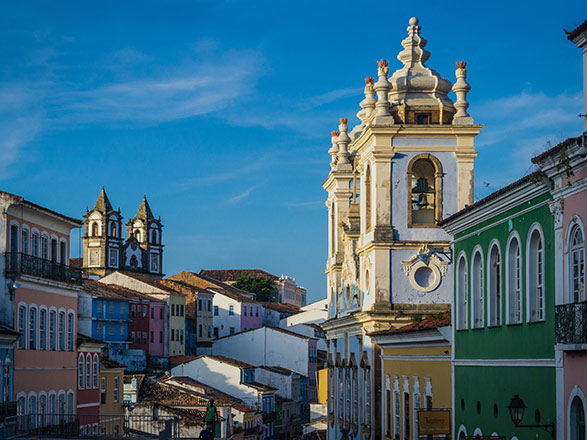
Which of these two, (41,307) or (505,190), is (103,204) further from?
(505,190)

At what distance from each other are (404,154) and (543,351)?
21780 millimetres

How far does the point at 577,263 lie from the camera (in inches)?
742

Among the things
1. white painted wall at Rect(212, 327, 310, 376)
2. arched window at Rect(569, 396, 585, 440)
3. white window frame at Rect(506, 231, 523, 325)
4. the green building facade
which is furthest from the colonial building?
white painted wall at Rect(212, 327, 310, 376)

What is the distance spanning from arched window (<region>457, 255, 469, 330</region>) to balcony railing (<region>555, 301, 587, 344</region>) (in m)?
7.92

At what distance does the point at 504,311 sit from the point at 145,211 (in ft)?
544

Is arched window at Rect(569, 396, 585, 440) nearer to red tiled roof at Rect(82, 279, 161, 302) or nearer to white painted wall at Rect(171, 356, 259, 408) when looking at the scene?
white painted wall at Rect(171, 356, 259, 408)

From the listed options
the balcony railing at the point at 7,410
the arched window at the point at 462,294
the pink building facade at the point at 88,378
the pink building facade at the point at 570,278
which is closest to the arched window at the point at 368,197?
the pink building facade at the point at 88,378

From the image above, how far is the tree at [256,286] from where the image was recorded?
162m

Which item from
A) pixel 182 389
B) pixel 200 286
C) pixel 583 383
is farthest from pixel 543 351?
pixel 200 286

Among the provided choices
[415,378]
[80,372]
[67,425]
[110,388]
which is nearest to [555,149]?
[415,378]

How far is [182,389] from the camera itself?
245ft

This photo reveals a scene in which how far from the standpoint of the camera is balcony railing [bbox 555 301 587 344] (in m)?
18.0

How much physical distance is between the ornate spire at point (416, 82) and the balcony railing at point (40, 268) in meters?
14.1

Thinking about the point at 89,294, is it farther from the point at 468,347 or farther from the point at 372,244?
the point at 468,347
